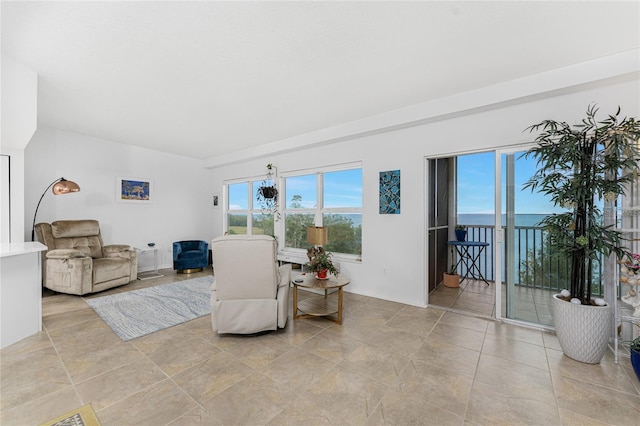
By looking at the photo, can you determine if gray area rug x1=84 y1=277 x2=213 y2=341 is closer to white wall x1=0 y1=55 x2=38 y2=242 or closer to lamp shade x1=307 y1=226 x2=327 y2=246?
white wall x1=0 y1=55 x2=38 y2=242

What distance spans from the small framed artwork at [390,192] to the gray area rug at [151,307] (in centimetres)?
283

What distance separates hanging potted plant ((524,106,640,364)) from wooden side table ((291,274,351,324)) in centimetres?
206

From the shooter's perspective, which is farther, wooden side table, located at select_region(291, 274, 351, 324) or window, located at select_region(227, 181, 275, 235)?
window, located at select_region(227, 181, 275, 235)

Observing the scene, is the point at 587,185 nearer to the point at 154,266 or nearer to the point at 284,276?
the point at 284,276

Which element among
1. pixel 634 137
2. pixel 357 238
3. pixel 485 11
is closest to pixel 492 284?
pixel 357 238

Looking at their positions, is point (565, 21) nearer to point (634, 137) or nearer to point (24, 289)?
point (634, 137)

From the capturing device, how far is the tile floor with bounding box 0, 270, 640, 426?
171 centimetres

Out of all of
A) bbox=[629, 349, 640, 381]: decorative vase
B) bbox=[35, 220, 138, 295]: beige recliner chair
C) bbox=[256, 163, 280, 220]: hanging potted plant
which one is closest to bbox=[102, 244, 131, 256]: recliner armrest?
bbox=[35, 220, 138, 295]: beige recliner chair

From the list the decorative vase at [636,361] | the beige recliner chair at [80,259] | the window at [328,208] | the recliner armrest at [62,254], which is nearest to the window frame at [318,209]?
the window at [328,208]

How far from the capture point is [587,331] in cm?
225

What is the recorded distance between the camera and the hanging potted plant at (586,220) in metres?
2.21

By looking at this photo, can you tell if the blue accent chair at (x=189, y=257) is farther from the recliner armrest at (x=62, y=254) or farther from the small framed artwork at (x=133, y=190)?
the recliner armrest at (x=62, y=254)

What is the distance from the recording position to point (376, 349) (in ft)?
8.24

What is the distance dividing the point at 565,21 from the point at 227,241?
324 centimetres
